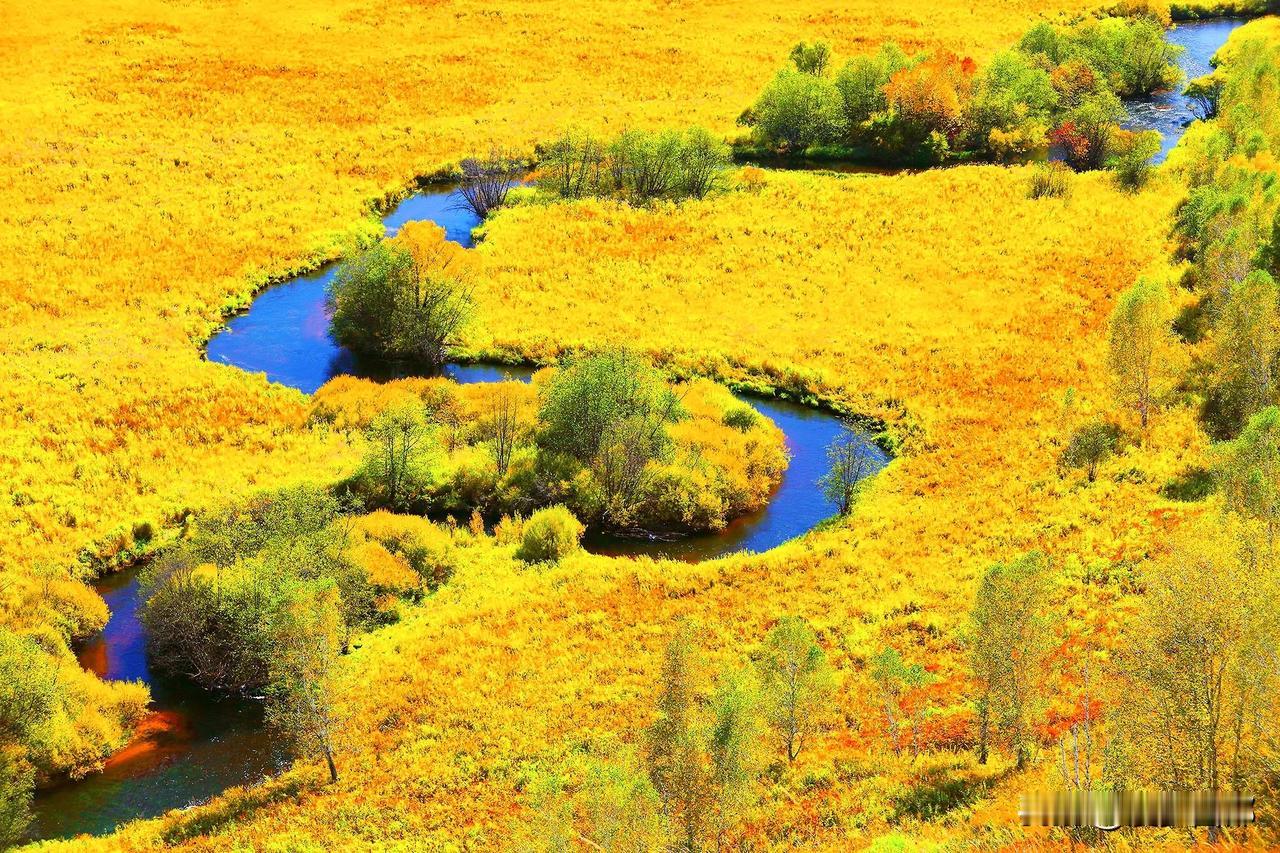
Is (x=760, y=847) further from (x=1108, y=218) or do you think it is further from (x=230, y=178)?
(x=230, y=178)

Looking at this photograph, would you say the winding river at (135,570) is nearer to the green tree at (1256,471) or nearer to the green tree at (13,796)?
the green tree at (13,796)

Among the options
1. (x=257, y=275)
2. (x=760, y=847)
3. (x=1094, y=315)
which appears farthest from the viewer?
(x=257, y=275)

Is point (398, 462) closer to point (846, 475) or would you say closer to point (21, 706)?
point (21, 706)

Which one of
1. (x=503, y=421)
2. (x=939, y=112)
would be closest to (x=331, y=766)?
(x=503, y=421)

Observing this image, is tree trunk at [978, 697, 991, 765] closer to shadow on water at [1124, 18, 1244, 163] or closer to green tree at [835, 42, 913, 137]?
shadow on water at [1124, 18, 1244, 163]

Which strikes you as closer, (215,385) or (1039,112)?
(215,385)

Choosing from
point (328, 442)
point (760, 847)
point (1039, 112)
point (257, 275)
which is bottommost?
point (760, 847)

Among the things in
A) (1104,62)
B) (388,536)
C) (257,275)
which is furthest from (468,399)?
(1104,62)

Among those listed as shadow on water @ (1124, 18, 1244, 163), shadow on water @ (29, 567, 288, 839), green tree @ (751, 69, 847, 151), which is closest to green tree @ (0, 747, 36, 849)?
shadow on water @ (29, 567, 288, 839)
